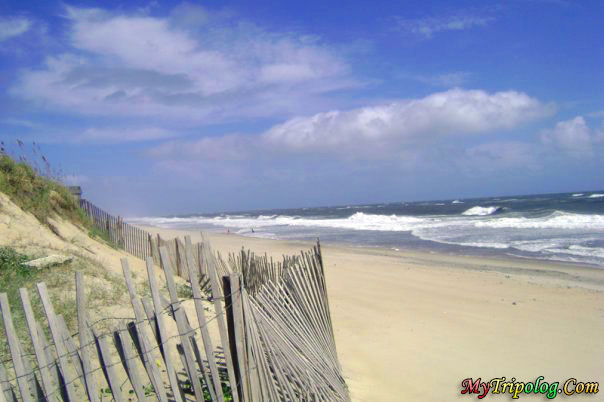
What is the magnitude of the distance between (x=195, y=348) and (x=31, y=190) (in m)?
8.88

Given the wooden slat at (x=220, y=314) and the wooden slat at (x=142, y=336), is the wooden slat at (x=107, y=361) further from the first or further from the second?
the wooden slat at (x=220, y=314)

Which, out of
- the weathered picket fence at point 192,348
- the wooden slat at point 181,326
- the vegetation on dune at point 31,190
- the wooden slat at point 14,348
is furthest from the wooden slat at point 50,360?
the vegetation on dune at point 31,190

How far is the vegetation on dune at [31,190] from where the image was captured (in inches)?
384

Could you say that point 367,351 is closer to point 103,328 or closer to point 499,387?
point 499,387

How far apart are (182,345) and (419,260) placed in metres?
15.8

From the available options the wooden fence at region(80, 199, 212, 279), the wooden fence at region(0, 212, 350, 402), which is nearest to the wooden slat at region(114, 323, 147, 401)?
the wooden fence at region(0, 212, 350, 402)

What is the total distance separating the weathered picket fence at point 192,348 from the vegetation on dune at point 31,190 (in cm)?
636

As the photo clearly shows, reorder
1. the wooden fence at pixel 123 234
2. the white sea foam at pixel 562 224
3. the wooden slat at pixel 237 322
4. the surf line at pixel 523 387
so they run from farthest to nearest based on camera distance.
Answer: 1. the white sea foam at pixel 562 224
2. the wooden fence at pixel 123 234
3. the surf line at pixel 523 387
4. the wooden slat at pixel 237 322

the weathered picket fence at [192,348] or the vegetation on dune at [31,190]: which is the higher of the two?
the vegetation on dune at [31,190]

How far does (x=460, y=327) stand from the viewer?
844 centimetres

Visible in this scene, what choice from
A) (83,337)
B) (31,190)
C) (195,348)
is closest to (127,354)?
(83,337)

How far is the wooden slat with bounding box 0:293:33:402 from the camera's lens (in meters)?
2.64

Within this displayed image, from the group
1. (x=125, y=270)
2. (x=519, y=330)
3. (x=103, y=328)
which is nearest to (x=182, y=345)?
(x=125, y=270)

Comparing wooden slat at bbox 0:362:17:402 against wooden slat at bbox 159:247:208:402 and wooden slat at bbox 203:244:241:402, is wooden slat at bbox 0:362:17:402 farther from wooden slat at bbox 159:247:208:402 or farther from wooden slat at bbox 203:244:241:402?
wooden slat at bbox 203:244:241:402
